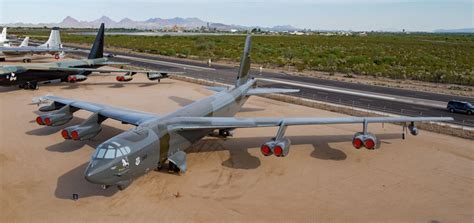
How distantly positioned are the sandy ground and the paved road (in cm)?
1142

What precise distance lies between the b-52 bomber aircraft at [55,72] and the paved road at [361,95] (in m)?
17.2

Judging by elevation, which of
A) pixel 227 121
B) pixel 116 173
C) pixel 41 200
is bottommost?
pixel 41 200

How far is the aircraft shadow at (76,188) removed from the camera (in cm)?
2100

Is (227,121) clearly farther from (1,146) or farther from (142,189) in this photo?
(1,146)

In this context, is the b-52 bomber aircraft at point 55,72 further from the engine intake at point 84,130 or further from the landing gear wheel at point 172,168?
the landing gear wheel at point 172,168

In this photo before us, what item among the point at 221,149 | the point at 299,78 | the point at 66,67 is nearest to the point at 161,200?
the point at 221,149

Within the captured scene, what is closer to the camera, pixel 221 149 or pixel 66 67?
pixel 221 149

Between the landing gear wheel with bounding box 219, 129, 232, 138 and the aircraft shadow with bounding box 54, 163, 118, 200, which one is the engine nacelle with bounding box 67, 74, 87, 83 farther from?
the aircraft shadow with bounding box 54, 163, 118, 200

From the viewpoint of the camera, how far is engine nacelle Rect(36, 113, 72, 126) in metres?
29.1

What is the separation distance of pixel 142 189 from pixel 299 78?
53.0 meters

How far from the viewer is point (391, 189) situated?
74.1 feet

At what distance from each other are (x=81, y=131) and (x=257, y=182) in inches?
496

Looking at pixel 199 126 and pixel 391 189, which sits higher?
pixel 199 126

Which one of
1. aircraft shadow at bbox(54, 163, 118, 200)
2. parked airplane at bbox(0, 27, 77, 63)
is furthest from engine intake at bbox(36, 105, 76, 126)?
parked airplane at bbox(0, 27, 77, 63)
